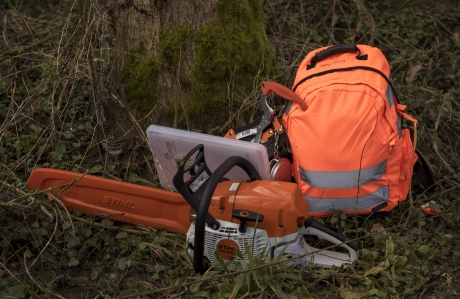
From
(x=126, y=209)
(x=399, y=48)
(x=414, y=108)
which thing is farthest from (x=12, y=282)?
(x=399, y=48)

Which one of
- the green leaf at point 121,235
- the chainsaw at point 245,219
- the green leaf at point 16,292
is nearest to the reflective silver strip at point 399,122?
the chainsaw at point 245,219

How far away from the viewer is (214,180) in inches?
103

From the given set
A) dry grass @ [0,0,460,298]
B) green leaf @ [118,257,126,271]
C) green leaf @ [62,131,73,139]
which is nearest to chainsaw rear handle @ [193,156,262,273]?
dry grass @ [0,0,460,298]

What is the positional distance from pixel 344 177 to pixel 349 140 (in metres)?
0.19

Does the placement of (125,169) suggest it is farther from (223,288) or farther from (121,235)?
(223,288)

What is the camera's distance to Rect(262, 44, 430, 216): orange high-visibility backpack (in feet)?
10.3

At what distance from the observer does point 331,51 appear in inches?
137

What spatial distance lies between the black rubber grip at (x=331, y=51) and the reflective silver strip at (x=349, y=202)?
2.60 ft

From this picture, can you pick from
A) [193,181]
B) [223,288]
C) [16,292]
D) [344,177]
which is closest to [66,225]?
[16,292]

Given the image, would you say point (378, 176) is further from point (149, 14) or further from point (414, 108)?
point (149, 14)

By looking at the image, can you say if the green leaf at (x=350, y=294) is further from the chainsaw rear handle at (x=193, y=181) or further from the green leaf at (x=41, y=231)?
the green leaf at (x=41, y=231)

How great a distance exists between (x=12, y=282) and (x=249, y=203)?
1177mm

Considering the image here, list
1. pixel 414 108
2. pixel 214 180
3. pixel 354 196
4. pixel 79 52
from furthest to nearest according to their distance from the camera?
pixel 414 108 < pixel 79 52 < pixel 354 196 < pixel 214 180

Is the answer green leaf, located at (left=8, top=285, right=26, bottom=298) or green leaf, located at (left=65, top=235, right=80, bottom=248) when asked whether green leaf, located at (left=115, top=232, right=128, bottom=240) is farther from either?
green leaf, located at (left=8, top=285, right=26, bottom=298)
